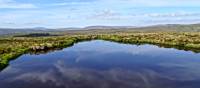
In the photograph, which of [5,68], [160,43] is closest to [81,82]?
[5,68]

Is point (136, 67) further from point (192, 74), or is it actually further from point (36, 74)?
point (36, 74)

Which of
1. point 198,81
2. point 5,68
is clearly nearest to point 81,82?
point 198,81

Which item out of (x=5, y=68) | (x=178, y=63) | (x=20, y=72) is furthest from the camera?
(x=178, y=63)

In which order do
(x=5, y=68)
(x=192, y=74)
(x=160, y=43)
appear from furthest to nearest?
(x=160, y=43) → (x=5, y=68) → (x=192, y=74)

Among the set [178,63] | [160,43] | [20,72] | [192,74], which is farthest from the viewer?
[160,43]

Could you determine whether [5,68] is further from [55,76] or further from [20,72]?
[55,76]

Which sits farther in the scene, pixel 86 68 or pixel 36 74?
pixel 86 68

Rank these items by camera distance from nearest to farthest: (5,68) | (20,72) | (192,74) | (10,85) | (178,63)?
(10,85)
(192,74)
(20,72)
(5,68)
(178,63)

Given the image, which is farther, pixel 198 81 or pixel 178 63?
pixel 178 63

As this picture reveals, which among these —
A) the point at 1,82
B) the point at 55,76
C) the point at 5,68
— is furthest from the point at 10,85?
the point at 5,68
